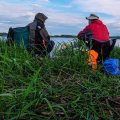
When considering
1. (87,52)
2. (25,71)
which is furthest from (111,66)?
(25,71)

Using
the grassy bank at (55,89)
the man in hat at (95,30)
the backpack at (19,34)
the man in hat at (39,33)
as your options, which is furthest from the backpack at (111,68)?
the backpack at (19,34)

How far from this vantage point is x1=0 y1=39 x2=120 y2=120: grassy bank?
4742mm

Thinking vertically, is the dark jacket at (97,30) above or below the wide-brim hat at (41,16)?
below

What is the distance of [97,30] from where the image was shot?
893 cm

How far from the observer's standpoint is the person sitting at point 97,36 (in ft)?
27.6

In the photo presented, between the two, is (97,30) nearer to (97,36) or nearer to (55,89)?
(97,36)

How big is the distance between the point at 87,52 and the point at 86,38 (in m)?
1.50

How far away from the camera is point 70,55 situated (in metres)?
6.83

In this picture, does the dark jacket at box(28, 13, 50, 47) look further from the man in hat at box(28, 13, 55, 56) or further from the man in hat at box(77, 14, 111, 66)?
the man in hat at box(77, 14, 111, 66)

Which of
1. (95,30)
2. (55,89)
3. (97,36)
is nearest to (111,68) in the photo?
(97,36)

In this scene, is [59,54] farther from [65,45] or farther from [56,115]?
[56,115]

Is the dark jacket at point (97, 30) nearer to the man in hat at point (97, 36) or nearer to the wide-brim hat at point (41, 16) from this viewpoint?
the man in hat at point (97, 36)

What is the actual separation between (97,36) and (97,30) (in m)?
0.17

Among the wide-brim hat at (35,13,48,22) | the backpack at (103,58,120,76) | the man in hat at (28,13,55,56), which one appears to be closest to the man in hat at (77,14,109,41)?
the man in hat at (28,13,55,56)
